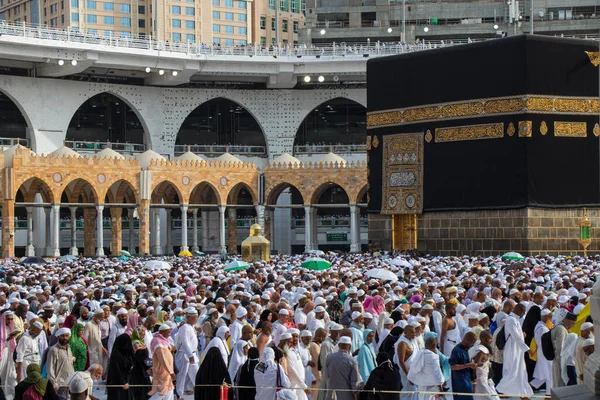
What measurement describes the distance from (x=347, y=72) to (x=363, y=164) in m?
5.91

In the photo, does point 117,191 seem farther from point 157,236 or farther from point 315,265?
point 315,265

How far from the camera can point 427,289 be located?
13047 mm

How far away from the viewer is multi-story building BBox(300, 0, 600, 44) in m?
50.5

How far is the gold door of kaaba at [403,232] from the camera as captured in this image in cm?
2897

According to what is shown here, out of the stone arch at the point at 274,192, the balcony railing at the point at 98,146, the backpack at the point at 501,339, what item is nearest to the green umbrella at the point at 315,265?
the backpack at the point at 501,339

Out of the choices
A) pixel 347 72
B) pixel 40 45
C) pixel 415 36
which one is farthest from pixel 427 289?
pixel 415 36

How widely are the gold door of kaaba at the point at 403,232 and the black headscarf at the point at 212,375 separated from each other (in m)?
21.0

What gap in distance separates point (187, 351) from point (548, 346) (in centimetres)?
309

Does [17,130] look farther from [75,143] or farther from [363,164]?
[363,164]

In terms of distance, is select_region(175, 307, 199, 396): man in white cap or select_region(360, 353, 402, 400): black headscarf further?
select_region(175, 307, 199, 396): man in white cap

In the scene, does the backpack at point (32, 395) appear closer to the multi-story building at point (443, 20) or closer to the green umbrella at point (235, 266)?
the green umbrella at point (235, 266)

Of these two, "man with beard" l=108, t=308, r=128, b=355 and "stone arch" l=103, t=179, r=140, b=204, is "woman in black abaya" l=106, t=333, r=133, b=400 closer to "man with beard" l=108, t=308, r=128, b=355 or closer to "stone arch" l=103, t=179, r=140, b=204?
"man with beard" l=108, t=308, r=128, b=355

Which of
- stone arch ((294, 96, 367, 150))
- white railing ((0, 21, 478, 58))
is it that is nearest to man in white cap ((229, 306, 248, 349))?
white railing ((0, 21, 478, 58))

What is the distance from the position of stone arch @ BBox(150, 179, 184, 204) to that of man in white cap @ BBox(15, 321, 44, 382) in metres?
24.6
